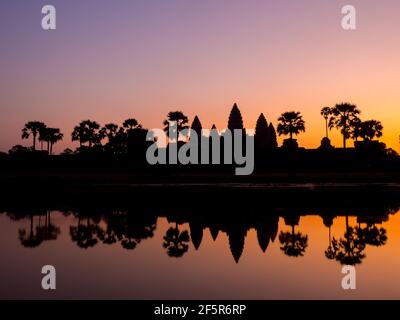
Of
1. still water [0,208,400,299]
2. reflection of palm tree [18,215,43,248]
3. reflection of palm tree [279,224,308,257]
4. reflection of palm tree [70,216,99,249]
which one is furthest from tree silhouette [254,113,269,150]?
reflection of palm tree [18,215,43,248]

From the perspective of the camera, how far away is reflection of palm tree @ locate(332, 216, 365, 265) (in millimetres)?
14062

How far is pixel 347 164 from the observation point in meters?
75.5

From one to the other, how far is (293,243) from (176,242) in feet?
14.3

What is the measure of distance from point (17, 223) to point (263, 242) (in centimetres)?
1242

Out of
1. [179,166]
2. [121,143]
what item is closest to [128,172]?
[179,166]

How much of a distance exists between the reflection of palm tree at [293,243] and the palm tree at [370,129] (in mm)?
71374

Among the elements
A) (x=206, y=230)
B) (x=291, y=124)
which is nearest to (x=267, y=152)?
(x=291, y=124)

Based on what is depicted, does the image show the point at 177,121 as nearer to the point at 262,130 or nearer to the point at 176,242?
the point at 262,130

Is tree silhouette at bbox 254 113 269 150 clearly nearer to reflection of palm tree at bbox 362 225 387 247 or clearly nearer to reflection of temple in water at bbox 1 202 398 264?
reflection of temple in water at bbox 1 202 398 264

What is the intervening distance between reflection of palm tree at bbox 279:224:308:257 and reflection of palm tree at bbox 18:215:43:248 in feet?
29.9

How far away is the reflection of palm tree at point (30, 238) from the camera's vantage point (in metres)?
17.1

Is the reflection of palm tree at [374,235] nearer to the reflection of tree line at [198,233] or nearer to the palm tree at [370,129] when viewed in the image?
the reflection of tree line at [198,233]
